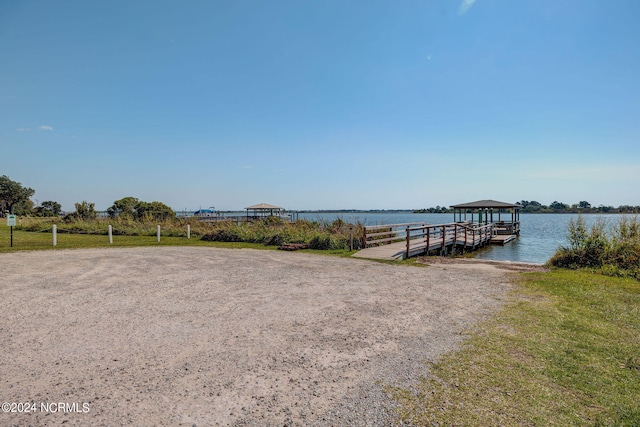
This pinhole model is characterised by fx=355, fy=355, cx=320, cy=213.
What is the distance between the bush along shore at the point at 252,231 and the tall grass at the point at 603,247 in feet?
24.4

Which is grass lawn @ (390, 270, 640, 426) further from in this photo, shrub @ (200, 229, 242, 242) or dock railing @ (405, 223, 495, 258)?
shrub @ (200, 229, 242, 242)

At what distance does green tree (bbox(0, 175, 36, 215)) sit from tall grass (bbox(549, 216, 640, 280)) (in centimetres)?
6289

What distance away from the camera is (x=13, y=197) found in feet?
172

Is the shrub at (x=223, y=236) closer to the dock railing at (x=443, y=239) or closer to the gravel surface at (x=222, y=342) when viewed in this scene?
the dock railing at (x=443, y=239)

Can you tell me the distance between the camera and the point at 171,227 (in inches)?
934

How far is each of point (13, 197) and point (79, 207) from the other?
33.5 meters

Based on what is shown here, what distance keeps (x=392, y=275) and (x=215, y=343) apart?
581 centimetres

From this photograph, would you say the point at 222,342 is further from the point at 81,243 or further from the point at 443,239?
the point at 81,243

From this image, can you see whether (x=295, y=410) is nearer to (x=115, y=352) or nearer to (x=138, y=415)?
(x=138, y=415)

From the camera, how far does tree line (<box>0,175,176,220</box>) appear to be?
3011 centimetres

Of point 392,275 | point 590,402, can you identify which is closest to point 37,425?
point 590,402

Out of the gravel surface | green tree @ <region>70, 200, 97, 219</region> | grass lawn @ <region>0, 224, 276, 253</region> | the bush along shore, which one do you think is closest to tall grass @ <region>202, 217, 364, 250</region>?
the bush along shore

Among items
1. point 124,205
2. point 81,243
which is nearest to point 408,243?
point 81,243

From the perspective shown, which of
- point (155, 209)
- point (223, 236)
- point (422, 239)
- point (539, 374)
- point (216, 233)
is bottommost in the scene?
point (539, 374)
